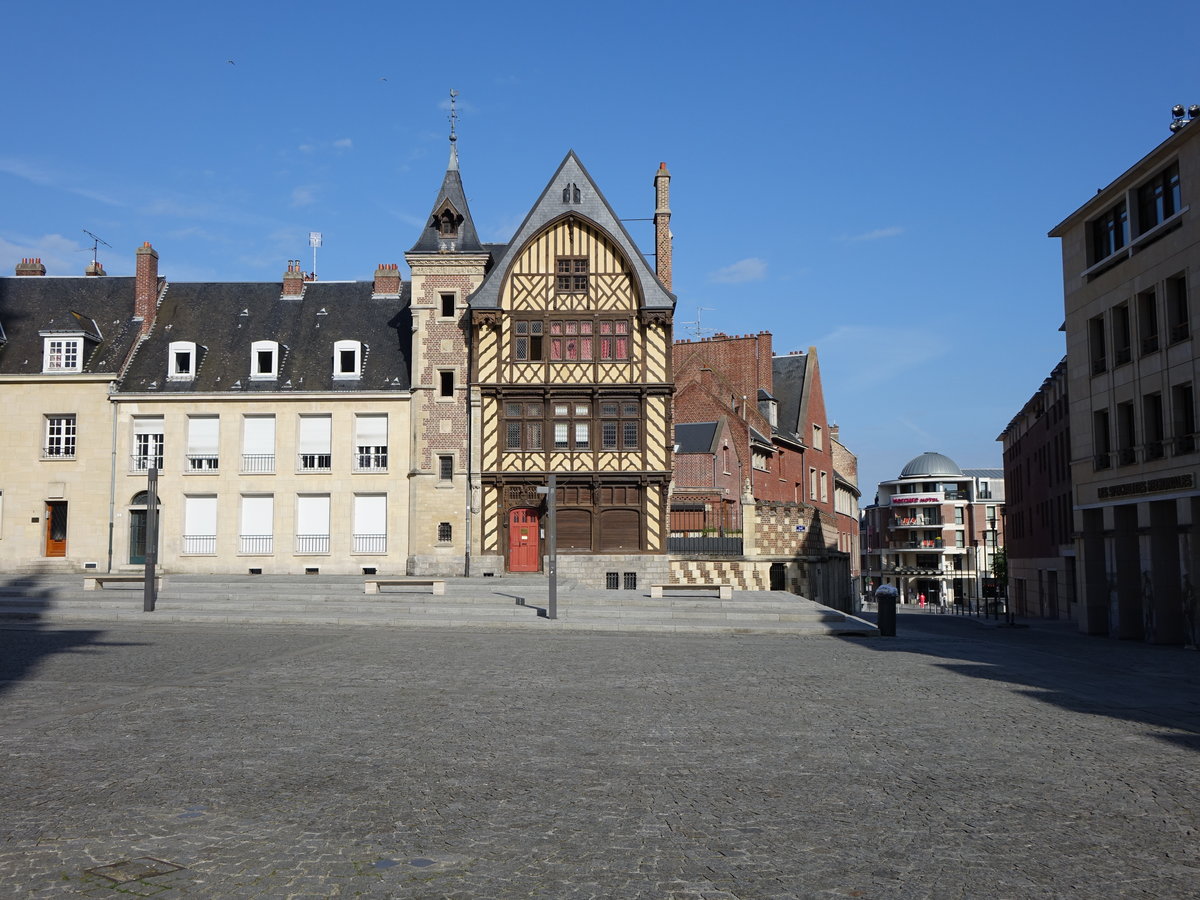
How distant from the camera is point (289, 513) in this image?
35.9 m

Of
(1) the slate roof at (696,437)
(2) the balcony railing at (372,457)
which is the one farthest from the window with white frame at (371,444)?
(1) the slate roof at (696,437)

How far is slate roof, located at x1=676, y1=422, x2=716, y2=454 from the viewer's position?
4269 cm

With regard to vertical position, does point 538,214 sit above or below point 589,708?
above

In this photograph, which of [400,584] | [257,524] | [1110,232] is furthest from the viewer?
[257,524]

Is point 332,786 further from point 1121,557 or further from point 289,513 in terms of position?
point 289,513

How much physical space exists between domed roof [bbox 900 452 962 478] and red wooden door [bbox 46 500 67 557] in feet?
296

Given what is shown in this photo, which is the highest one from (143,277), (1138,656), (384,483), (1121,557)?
(143,277)

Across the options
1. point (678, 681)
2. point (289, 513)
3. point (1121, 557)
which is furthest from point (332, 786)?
point (289, 513)

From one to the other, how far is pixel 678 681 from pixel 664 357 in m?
23.0

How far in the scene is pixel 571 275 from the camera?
35.7 meters

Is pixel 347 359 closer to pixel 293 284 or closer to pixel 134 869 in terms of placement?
pixel 293 284

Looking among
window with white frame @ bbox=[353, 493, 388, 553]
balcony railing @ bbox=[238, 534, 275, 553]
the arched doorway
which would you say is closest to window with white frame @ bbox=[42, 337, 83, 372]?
the arched doorway

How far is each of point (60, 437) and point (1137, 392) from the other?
3255cm

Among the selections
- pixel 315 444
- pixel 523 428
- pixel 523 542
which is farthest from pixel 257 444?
pixel 523 542
